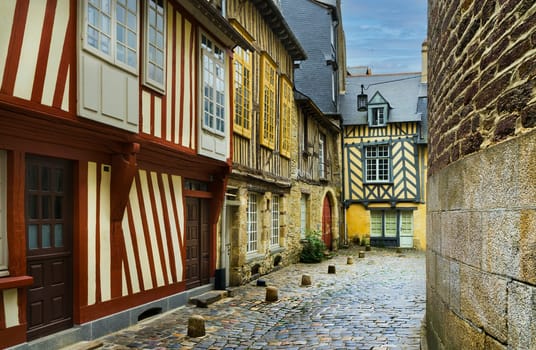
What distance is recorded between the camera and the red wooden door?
19281mm

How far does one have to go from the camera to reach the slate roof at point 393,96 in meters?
22.4

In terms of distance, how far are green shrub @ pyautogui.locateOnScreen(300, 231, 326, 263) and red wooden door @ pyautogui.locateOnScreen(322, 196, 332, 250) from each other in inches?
115

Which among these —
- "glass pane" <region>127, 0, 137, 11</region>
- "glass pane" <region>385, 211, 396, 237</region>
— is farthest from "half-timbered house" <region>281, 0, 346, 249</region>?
"glass pane" <region>127, 0, 137, 11</region>

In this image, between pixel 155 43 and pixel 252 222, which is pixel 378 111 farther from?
pixel 155 43

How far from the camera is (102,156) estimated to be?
6.19 meters

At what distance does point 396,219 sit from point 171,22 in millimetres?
16862

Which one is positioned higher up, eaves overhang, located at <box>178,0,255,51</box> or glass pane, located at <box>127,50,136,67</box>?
eaves overhang, located at <box>178,0,255,51</box>

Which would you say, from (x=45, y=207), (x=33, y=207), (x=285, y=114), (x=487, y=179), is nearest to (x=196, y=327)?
(x=45, y=207)

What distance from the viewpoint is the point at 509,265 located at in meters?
2.48

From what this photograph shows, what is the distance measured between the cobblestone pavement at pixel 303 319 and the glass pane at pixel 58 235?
122 centimetres

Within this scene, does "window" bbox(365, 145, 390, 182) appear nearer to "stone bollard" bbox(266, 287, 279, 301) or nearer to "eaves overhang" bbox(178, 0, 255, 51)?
"eaves overhang" bbox(178, 0, 255, 51)

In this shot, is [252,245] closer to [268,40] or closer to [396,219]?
[268,40]

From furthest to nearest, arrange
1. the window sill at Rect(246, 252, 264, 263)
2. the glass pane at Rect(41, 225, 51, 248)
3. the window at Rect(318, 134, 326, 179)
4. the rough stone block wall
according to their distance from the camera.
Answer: the window at Rect(318, 134, 326, 179)
the window sill at Rect(246, 252, 264, 263)
the glass pane at Rect(41, 225, 51, 248)
the rough stone block wall

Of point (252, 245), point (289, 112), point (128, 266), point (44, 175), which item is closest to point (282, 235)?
point (252, 245)
